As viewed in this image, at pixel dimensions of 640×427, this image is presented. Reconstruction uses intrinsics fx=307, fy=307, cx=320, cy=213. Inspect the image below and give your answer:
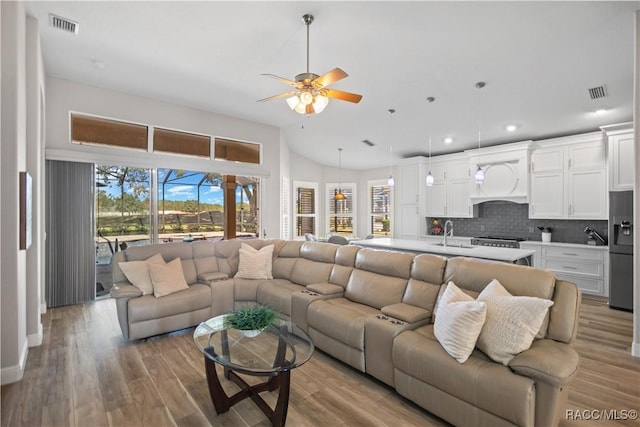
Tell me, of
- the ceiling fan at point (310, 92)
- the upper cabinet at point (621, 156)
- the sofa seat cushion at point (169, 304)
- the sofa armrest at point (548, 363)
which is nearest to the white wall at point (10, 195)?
the sofa seat cushion at point (169, 304)

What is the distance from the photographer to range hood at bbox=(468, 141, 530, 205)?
577 centimetres

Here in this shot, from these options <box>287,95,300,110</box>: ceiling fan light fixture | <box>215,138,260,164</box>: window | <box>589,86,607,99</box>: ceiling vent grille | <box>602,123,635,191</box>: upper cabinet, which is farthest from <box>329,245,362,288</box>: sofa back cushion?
<box>602,123,635,191</box>: upper cabinet

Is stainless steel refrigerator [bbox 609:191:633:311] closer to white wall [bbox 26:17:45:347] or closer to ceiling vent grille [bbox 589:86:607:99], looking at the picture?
ceiling vent grille [bbox 589:86:607:99]

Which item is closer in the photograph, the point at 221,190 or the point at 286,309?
the point at 286,309

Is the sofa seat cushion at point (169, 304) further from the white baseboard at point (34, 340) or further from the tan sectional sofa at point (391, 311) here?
the white baseboard at point (34, 340)

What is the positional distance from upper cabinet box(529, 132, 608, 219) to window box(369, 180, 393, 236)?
344 cm

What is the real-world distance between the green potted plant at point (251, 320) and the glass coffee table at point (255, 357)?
0.12ft

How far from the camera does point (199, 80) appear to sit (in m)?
4.44

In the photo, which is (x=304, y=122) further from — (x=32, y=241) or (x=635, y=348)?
(x=635, y=348)

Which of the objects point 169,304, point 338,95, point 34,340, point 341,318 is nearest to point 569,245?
point 341,318

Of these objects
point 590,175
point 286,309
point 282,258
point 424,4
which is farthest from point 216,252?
point 590,175

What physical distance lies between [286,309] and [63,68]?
4283 mm

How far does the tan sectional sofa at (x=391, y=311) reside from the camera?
70.2 inches

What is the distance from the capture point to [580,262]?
5109 millimetres
